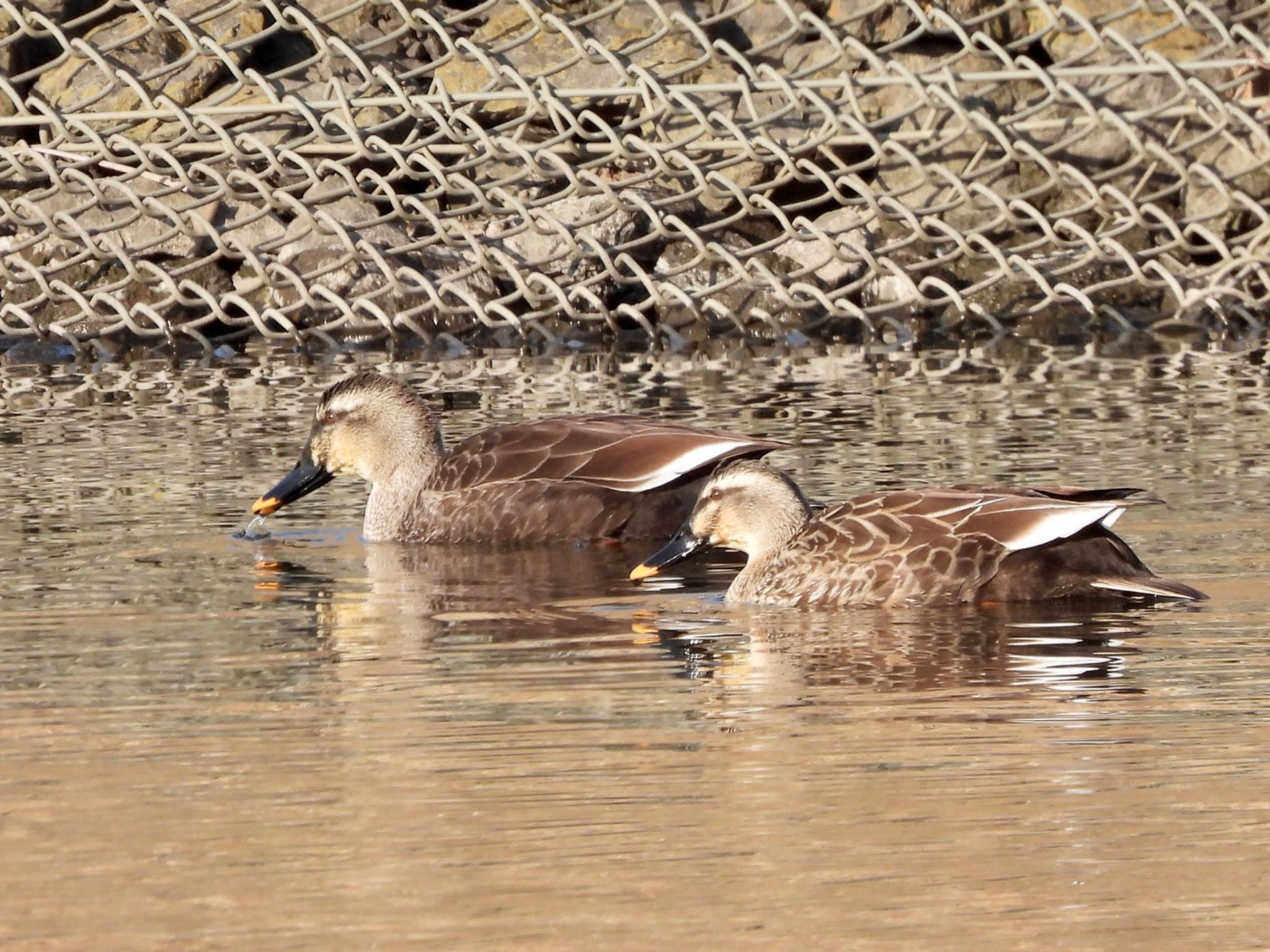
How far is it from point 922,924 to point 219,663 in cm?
299

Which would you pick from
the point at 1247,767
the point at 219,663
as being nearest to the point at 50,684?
the point at 219,663

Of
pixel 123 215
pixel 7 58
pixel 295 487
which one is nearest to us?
pixel 295 487

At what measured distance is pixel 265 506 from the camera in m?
9.77

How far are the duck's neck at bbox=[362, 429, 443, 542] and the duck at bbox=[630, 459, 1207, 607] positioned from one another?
1.61 metres

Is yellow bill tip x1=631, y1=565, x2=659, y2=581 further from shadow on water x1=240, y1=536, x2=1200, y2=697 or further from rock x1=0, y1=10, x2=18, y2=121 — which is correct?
rock x1=0, y1=10, x2=18, y2=121

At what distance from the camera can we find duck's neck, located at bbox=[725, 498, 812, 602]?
327 inches

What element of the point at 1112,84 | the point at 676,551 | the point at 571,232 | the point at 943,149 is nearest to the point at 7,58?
the point at 571,232

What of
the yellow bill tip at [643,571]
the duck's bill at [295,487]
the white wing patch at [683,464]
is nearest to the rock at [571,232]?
the duck's bill at [295,487]

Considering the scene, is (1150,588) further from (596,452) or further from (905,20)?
(905,20)

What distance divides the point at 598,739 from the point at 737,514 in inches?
107

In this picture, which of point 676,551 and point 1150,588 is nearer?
point 1150,588

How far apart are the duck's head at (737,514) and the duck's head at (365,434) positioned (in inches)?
75.7

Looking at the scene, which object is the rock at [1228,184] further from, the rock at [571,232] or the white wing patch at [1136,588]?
the white wing patch at [1136,588]

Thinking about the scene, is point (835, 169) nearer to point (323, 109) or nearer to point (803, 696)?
point (323, 109)
